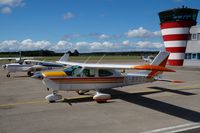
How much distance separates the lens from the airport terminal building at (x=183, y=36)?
36.8 metres

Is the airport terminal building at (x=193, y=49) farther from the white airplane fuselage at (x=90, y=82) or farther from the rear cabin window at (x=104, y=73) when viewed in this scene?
the rear cabin window at (x=104, y=73)

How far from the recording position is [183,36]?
37.5m

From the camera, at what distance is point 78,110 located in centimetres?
1138

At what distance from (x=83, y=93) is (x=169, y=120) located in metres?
6.68

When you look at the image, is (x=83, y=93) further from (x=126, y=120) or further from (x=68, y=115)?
(x=126, y=120)

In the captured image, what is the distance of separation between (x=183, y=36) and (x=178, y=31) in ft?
3.35

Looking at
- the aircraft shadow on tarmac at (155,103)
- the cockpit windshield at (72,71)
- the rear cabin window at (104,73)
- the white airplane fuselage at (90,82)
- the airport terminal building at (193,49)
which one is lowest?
the aircraft shadow on tarmac at (155,103)

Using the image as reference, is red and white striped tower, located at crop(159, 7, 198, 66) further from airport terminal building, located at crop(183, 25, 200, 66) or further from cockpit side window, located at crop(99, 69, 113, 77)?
cockpit side window, located at crop(99, 69, 113, 77)

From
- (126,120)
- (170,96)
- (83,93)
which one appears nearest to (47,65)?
(83,93)

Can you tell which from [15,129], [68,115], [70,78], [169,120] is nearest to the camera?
[15,129]

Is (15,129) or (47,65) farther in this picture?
(47,65)

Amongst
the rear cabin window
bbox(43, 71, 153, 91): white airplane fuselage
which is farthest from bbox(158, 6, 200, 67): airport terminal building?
the rear cabin window

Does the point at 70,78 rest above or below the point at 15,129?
above

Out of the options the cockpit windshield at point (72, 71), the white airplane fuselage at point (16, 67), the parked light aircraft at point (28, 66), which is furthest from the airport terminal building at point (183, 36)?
the cockpit windshield at point (72, 71)
